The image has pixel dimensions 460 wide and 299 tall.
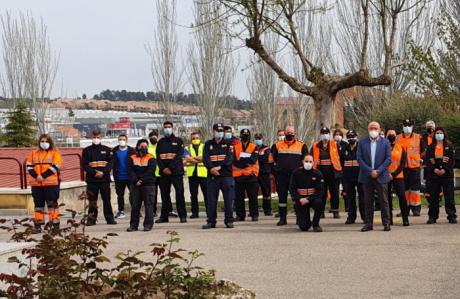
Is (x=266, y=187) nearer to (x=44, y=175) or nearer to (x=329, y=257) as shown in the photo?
(x=44, y=175)

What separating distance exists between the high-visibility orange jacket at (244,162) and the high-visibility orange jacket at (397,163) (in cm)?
303

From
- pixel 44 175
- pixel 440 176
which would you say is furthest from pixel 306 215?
pixel 44 175

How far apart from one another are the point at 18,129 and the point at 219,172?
Result: 24.4 metres

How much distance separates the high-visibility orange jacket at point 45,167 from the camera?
15609 millimetres

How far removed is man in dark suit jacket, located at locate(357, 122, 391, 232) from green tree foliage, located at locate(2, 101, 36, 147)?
83.8 ft

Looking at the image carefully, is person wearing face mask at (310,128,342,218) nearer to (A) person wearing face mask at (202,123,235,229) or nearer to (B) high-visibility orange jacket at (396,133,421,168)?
(B) high-visibility orange jacket at (396,133,421,168)

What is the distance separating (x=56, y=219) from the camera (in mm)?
14945

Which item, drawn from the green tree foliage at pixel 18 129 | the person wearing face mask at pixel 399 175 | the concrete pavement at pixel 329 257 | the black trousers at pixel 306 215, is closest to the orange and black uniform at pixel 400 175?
the person wearing face mask at pixel 399 175

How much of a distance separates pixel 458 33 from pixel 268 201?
15010mm

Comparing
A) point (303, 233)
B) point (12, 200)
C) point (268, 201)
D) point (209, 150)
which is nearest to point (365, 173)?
point (303, 233)

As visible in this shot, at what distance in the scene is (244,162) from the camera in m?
17.3

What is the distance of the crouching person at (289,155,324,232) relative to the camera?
1470 centimetres

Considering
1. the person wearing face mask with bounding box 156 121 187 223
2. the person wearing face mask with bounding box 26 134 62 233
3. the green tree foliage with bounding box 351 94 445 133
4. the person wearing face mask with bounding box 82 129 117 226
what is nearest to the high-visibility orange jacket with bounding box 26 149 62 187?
the person wearing face mask with bounding box 26 134 62 233

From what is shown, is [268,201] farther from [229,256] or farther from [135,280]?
[135,280]
